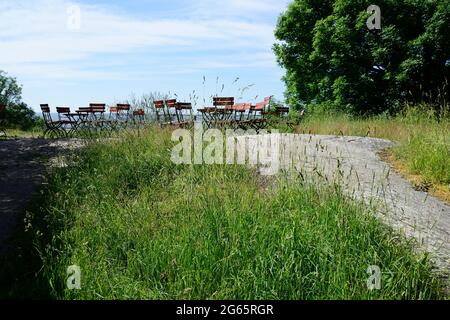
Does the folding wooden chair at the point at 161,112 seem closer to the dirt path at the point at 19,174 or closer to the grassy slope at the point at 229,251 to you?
the dirt path at the point at 19,174

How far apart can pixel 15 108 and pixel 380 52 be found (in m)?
20.8

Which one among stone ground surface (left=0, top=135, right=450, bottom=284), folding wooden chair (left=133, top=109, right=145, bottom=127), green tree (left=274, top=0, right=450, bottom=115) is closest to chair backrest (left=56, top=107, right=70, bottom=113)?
stone ground surface (left=0, top=135, right=450, bottom=284)

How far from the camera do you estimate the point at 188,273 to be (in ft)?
12.0

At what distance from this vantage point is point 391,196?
4.91 m

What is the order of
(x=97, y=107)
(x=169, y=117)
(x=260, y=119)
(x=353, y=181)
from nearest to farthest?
1. (x=353, y=181)
2. (x=169, y=117)
3. (x=260, y=119)
4. (x=97, y=107)

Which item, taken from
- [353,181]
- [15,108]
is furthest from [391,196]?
[15,108]

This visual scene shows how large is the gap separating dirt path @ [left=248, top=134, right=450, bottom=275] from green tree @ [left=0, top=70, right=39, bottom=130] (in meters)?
22.9

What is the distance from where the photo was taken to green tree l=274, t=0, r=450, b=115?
18.1 metres

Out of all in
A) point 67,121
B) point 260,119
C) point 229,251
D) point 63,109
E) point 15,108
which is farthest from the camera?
point 15,108

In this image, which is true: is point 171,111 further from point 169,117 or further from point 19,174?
point 19,174

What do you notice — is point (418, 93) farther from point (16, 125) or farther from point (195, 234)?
point (16, 125)

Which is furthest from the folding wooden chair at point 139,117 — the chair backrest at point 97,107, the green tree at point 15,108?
the green tree at point 15,108

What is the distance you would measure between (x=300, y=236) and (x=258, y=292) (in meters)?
0.69
